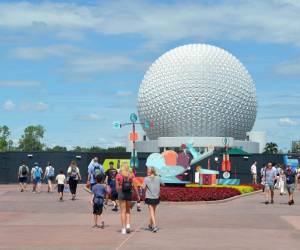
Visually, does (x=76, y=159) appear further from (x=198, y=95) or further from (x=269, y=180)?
(x=198, y=95)

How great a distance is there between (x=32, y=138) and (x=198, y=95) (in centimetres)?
6841

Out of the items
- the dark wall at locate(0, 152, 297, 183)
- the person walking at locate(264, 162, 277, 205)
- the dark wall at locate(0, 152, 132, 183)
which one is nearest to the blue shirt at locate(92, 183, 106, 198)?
the person walking at locate(264, 162, 277, 205)

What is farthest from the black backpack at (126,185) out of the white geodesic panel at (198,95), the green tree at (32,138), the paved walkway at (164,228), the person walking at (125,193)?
the green tree at (32,138)

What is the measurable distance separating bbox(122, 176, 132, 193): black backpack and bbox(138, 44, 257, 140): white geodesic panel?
56.0m

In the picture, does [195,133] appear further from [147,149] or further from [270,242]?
[270,242]

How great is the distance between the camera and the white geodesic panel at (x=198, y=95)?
2790 inches

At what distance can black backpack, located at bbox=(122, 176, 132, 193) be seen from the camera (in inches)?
574

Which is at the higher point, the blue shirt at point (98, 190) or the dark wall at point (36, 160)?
the dark wall at point (36, 160)

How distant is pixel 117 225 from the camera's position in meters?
15.4

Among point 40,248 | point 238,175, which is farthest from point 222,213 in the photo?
point 238,175

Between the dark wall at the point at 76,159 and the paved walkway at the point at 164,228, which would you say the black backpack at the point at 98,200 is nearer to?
the paved walkway at the point at 164,228

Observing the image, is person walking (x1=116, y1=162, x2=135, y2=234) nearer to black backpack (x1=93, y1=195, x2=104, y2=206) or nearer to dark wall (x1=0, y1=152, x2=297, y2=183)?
black backpack (x1=93, y1=195, x2=104, y2=206)

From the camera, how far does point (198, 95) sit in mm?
70750

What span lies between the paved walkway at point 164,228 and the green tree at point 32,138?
109859mm
